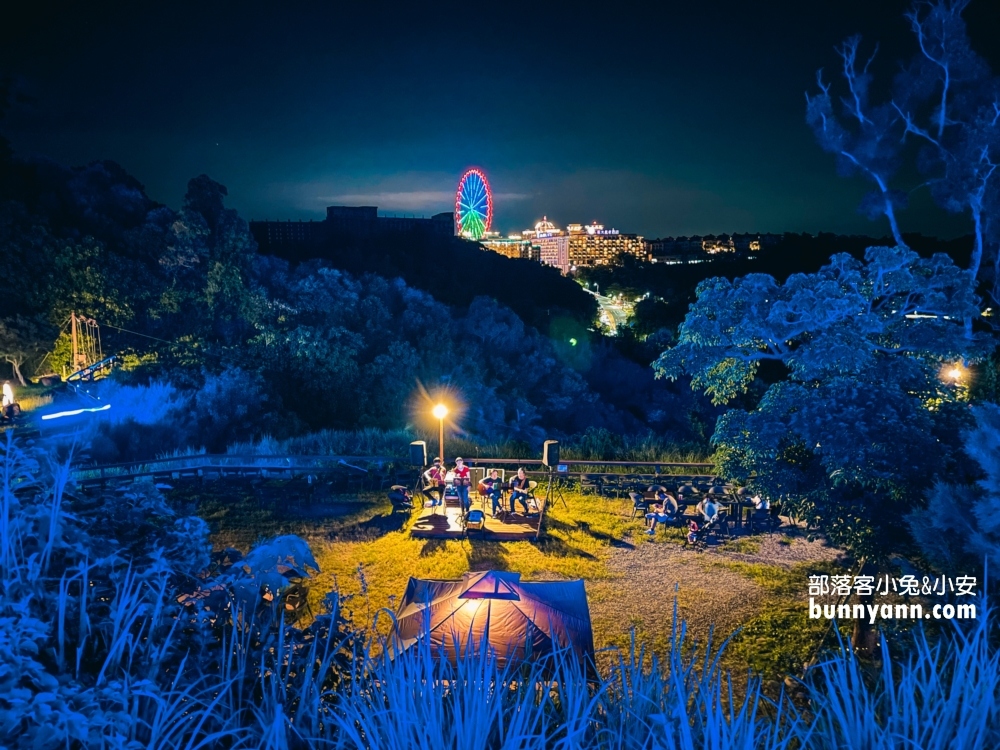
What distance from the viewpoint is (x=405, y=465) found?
1269 centimetres

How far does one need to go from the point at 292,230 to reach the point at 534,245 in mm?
52447

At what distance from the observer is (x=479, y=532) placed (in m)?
9.68

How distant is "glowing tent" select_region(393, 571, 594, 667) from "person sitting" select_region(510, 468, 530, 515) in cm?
435

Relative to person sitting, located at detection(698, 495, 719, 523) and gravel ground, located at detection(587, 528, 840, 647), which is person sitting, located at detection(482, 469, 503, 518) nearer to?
gravel ground, located at detection(587, 528, 840, 647)

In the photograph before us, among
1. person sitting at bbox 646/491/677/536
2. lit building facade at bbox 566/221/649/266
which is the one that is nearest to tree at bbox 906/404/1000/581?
person sitting at bbox 646/491/677/536

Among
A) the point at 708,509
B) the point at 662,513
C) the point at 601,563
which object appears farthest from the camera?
the point at 662,513

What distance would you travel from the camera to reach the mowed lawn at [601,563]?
22.6ft

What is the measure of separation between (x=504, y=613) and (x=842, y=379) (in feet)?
13.9

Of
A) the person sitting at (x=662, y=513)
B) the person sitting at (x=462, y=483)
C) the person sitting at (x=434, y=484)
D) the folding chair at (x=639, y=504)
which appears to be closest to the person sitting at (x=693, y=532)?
the person sitting at (x=662, y=513)

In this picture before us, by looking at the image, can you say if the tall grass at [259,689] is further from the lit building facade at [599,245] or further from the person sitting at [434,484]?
the lit building facade at [599,245]

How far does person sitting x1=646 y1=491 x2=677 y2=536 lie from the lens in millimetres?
9812

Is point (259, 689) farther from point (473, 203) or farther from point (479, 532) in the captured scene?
point (473, 203)

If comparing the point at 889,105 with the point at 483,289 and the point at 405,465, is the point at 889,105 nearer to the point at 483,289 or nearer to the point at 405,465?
the point at 405,465

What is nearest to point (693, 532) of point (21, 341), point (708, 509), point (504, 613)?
point (708, 509)
